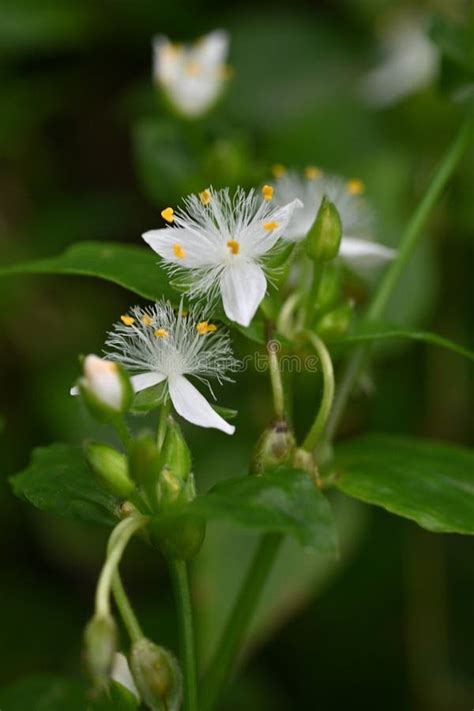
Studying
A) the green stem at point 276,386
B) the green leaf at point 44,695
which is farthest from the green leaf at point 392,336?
the green leaf at point 44,695

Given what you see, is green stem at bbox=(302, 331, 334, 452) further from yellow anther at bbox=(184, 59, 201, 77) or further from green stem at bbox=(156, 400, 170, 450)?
yellow anther at bbox=(184, 59, 201, 77)

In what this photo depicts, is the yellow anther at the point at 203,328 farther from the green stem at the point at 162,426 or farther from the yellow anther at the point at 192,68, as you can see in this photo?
the yellow anther at the point at 192,68

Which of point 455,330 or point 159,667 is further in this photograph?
point 455,330

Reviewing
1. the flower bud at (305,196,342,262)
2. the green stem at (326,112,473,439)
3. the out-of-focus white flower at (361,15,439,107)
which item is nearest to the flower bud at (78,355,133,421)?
the flower bud at (305,196,342,262)

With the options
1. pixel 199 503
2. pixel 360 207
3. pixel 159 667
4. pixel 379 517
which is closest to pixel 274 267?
pixel 199 503

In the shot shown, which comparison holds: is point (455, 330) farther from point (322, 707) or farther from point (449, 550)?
point (322, 707)

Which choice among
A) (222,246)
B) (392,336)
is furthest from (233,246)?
(392,336)
